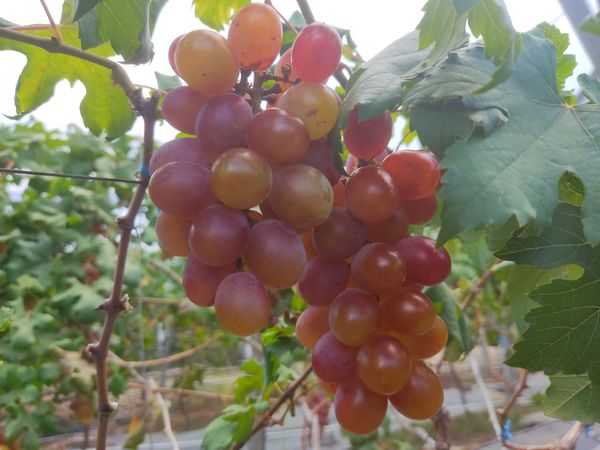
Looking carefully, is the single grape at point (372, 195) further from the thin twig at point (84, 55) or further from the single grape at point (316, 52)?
the thin twig at point (84, 55)

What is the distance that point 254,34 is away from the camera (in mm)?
373

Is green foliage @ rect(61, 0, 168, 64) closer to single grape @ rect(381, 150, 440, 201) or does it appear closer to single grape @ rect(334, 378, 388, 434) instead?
single grape @ rect(381, 150, 440, 201)

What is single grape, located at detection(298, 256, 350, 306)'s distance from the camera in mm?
410

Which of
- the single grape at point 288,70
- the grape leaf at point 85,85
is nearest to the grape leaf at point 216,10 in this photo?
the grape leaf at point 85,85

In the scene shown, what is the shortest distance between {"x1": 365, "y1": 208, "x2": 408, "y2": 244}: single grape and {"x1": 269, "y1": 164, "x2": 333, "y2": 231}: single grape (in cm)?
6

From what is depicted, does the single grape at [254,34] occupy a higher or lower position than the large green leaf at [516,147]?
higher

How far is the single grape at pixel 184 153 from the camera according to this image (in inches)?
15.1

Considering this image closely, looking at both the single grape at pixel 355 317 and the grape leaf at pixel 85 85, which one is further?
the grape leaf at pixel 85 85

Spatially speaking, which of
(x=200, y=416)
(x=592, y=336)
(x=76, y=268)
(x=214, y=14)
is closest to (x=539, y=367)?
(x=592, y=336)

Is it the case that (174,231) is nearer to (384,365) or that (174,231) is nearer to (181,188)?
(181,188)

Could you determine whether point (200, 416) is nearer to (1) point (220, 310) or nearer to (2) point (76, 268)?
(2) point (76, 268)

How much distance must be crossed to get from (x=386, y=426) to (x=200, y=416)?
2745mm

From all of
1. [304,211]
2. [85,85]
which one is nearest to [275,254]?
[304,211]

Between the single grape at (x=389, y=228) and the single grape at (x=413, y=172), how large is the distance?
2 centimetres
